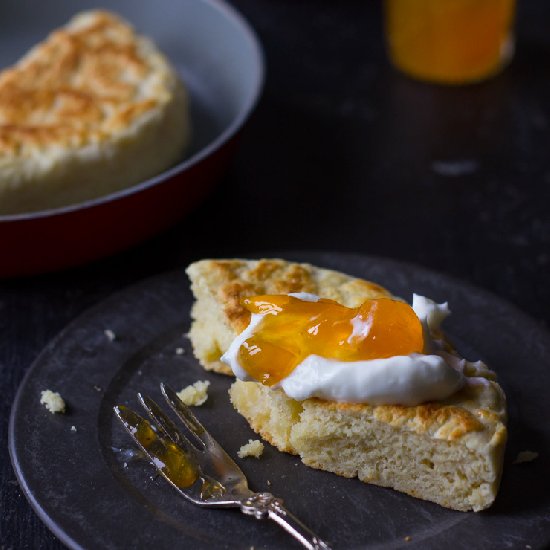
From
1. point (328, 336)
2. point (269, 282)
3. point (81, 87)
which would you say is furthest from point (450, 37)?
point (328, 336)

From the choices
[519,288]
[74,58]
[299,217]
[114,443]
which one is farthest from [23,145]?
[519,288]

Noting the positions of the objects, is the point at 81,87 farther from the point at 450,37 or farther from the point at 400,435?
the point at 400,435

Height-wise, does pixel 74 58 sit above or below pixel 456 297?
above

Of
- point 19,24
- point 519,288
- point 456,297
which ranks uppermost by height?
point 19,24

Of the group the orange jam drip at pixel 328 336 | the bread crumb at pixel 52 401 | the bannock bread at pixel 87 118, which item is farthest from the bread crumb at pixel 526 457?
the bannock bread at pixel 87 118

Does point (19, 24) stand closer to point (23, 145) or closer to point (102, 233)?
point (23, 145)

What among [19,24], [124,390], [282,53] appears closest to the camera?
[124,390]

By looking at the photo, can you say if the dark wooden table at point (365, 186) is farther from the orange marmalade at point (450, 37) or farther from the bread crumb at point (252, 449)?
the bread crumb at point (252, 449)

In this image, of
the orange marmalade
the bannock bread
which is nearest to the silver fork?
the bannock bread

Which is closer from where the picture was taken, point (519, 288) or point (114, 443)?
point (114, 443)
